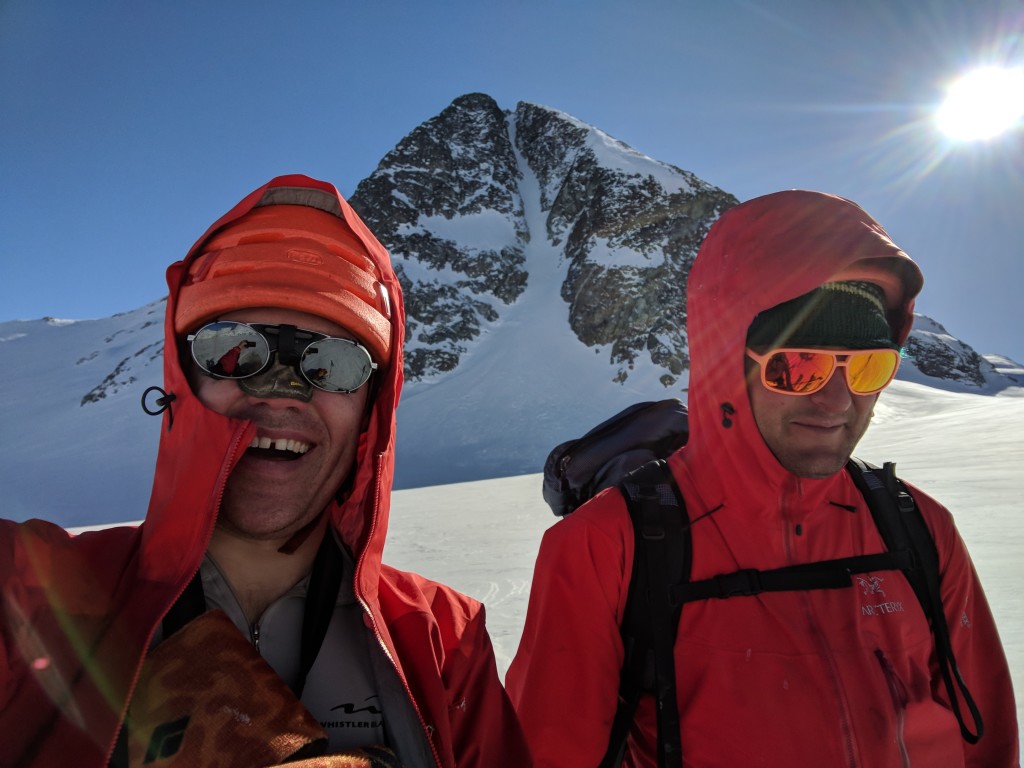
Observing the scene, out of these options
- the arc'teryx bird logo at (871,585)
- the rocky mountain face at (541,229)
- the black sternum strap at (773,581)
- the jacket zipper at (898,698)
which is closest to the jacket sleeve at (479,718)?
the black sternum strap at (773,581)

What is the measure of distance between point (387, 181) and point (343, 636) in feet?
173

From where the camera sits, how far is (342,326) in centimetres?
153

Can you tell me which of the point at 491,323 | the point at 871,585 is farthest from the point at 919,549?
the point at 491,323

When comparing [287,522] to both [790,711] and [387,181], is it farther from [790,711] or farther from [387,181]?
[387,181]

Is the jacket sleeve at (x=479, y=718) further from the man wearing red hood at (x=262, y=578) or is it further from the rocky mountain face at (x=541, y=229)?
the rocky mountain face at (x=541, y=229)

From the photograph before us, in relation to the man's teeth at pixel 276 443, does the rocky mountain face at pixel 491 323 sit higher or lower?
higher

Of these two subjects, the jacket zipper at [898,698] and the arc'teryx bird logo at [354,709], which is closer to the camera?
the arc'teryx bird logo at [354,709]

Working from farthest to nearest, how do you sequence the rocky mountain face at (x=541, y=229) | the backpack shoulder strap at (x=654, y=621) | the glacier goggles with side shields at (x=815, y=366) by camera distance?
1. the rocky mountain face at (x=541, y=229)
2. the glacier goggles with side shields at (x=815, y=366)
3. the backpack shoulder strap at (x=654, y=621)

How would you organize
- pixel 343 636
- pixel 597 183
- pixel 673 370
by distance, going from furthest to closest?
1. pixel 597 183
2. pixel 673 370
3. pixel 343 636

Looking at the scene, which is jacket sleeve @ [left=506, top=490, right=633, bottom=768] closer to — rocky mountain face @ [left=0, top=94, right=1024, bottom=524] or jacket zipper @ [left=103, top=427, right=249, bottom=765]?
jacket zipper @ [left=103, top=427, right=249, bottom=765]

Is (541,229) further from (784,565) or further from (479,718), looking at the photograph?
(479,718)

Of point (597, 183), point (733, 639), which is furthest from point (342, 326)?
point (597, 183)

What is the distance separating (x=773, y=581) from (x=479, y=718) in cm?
88

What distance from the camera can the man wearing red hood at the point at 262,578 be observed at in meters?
0.99
